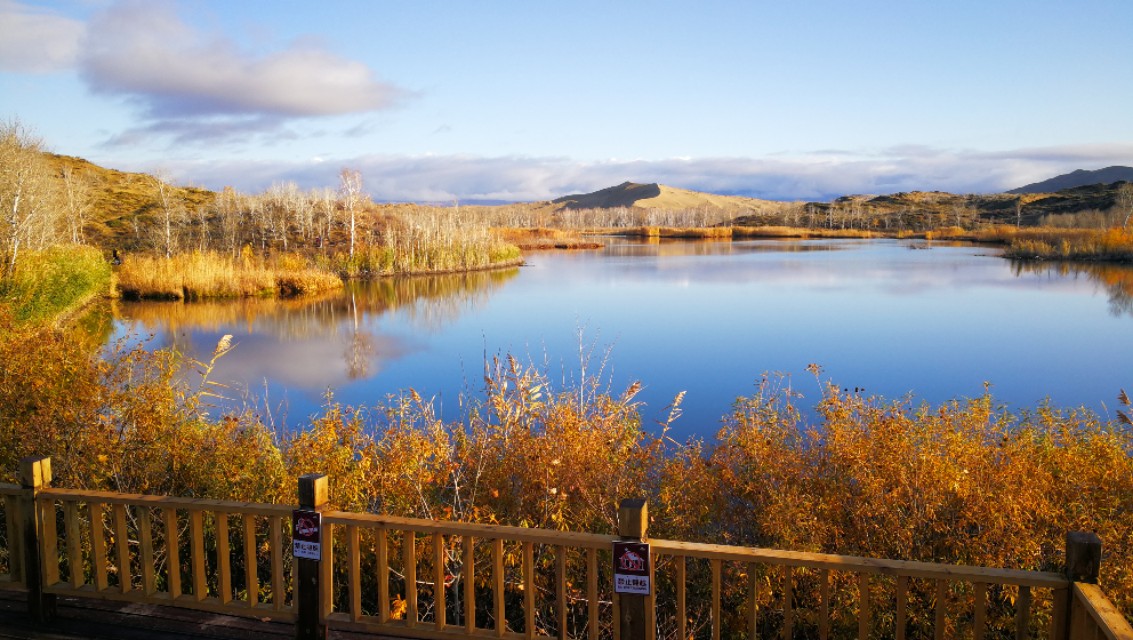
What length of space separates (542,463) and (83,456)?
12.4 feet

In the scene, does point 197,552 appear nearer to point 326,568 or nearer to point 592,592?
point 326,568

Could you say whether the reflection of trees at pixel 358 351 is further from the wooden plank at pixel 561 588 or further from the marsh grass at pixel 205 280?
the wooden plank at pixel 561 588

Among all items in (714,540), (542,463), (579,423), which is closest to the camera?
(714,540)

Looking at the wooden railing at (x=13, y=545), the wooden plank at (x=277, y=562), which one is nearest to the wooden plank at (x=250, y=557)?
the wooden plank at (x=277, y=562)

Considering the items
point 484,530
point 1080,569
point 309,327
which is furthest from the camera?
point 309,327

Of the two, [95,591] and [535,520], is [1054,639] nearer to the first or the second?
[535,520]

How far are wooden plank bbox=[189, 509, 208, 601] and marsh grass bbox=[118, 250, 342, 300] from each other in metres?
27.2

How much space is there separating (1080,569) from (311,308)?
26656mm

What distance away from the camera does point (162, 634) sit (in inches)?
173

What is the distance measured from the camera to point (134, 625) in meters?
4.48

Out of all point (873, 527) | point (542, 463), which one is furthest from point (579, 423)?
point (873, 527)

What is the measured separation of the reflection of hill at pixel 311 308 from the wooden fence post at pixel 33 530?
56.7ft

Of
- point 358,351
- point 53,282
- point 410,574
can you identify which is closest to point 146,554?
point 410,574

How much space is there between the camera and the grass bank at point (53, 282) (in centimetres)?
1875
